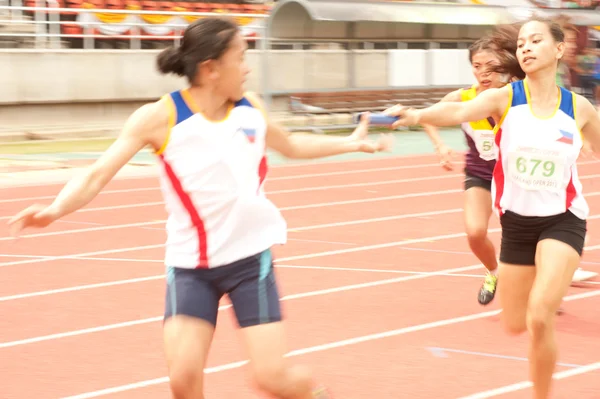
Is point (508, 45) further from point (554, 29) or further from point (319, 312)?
point (319, 312)

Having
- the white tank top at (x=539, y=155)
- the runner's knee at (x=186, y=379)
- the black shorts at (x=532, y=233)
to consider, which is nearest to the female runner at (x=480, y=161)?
the black shorts at (x=532, y=233)

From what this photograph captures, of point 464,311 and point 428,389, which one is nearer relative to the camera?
point 428,389

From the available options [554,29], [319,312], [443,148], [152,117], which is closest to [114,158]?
[152,117]

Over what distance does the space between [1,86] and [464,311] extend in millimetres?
14300

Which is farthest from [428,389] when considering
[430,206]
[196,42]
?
[430,206]

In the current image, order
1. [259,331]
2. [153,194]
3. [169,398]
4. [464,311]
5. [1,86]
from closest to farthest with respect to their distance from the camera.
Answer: [259,331] < [169,398] < [464,311] < [153,194] < [1,86]

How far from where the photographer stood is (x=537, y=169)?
4.98 metres

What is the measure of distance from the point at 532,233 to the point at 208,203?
72.1 inches

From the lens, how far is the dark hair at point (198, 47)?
3.93 meters

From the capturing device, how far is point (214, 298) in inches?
158

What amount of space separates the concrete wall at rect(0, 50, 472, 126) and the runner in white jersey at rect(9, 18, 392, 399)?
16.5 m

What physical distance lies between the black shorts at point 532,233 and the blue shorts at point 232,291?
158cm

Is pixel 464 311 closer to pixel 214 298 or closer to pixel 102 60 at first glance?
pixel 214 298

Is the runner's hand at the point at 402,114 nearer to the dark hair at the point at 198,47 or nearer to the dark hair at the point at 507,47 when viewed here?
the dark hair at the point at 198,47
